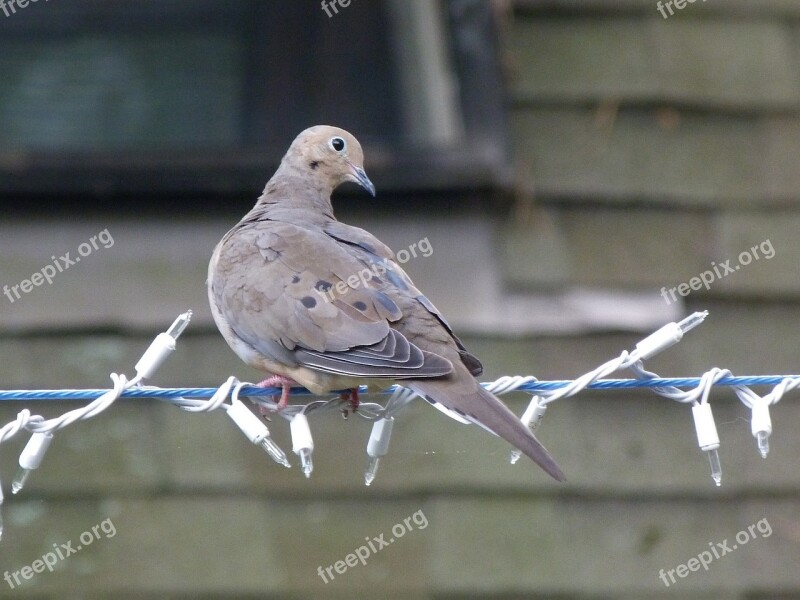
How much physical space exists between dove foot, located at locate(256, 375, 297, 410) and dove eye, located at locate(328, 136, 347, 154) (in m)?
0.74

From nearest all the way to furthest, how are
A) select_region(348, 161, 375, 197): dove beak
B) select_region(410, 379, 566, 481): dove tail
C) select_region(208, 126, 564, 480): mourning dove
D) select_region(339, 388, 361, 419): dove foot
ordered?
select_region(410, 379, 566, 481): dove tail → select_region(208, 126, 564, 480): mourning dove → select_region(339, 388, 361, 419): dove foot → select_region(348, 161, 375, 197): dove beak

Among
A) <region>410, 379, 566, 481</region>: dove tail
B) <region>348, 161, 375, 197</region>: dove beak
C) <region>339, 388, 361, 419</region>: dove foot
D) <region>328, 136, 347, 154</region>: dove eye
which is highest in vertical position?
<region>328, 136, 347, 154</region>: dove eye

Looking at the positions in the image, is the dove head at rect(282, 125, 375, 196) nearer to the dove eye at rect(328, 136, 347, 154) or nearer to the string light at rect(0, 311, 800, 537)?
the dove eye at rect(328, 136, 347, 154)

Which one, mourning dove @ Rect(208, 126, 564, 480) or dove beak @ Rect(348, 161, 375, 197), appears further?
dove beak @ Rect(348, 161, 375, 197)

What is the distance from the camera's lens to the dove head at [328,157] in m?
3.40

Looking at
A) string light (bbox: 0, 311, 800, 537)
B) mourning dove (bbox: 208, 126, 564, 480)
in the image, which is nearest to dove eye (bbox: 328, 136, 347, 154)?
mourning dove (bbox: 208, 126, 564, 480)

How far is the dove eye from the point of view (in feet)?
11.2

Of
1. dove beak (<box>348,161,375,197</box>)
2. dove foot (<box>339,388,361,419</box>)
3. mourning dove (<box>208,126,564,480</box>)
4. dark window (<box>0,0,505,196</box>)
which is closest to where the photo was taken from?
mourning dove (<box>208,126,564,480</box>)

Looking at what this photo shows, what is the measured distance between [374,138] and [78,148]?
987 mm

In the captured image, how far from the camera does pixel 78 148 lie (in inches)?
155

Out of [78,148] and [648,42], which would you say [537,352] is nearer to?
[648,42]

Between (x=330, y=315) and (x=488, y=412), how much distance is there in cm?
55

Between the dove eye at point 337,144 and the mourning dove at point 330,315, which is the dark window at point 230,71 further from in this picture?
the mourning dove at point 330,315

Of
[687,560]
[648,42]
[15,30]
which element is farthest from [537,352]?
[15,30]
